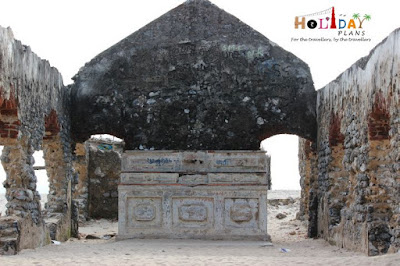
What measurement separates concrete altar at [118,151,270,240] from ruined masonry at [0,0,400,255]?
0.06 feet

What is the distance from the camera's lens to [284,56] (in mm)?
13055

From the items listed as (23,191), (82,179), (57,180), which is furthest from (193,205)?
(82,179)

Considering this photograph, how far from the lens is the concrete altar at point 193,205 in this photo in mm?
11148

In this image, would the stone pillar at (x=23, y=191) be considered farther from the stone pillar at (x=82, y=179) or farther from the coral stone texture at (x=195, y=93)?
the stone pillar at (x=82, y=179)

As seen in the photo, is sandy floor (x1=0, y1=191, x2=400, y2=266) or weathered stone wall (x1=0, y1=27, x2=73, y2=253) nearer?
sandy floor (x1=0, y1=191, x2=400, y2=266)

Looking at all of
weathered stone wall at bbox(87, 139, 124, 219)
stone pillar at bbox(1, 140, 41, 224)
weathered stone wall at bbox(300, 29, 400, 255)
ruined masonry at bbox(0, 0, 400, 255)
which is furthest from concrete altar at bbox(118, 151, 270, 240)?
weathered stone wall at bbox(87, 139, 124, 219)

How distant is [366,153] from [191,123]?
450 cm


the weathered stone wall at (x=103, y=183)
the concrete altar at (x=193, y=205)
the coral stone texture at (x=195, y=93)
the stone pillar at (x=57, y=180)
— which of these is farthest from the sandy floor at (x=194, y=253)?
the coral stone texture at (x=195, y=93)

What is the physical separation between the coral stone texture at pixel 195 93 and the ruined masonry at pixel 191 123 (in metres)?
0.02

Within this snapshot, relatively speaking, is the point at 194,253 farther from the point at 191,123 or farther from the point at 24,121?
the point at 191,123

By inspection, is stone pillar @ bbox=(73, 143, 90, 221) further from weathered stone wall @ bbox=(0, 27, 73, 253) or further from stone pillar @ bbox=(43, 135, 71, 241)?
weathered stone wall @ bbox=(0, 27, 73, 253)

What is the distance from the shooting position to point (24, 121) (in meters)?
9.43

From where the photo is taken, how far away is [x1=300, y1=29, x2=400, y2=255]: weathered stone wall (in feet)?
26.0

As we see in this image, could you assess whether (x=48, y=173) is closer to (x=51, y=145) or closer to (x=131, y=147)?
(x=51, y=145)
